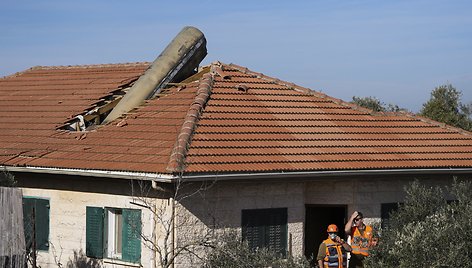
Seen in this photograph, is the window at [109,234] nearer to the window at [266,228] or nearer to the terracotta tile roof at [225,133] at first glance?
the terracotta tile roof at [225,133]

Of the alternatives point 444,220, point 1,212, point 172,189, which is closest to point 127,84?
point 172,189

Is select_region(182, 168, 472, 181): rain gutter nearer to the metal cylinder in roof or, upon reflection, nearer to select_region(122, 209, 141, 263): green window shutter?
select_region(122, 209, 141, 263): green window shutter

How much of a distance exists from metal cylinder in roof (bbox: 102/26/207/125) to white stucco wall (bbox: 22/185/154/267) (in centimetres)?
236

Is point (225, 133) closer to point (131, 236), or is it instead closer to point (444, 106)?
point (131, 236)

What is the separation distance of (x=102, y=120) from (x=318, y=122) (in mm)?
4758

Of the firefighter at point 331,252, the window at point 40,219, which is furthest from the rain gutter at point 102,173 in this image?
the firefighter at point 331,252

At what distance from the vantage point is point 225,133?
1667 centimetres

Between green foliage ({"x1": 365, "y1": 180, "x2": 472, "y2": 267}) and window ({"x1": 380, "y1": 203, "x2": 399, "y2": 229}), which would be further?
window ({"x1": 380, "y1": 203, "x2": 399, "y2": 229})

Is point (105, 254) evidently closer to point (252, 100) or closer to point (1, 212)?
point (1, 212)

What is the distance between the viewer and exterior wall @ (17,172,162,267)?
51.7 ft

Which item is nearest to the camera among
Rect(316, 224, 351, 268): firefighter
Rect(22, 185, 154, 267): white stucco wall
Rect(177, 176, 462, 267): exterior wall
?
Rect(316, 224, 351, 268): firefighter

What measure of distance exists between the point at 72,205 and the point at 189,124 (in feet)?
8.86

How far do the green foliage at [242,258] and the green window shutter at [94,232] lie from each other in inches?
92.2

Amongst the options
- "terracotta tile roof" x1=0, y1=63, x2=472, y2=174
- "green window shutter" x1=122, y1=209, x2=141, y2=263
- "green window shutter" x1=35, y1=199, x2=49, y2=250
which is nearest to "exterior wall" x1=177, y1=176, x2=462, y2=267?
"terracotta tile roof" x1=0, y1=63, x2=472, y2=174
